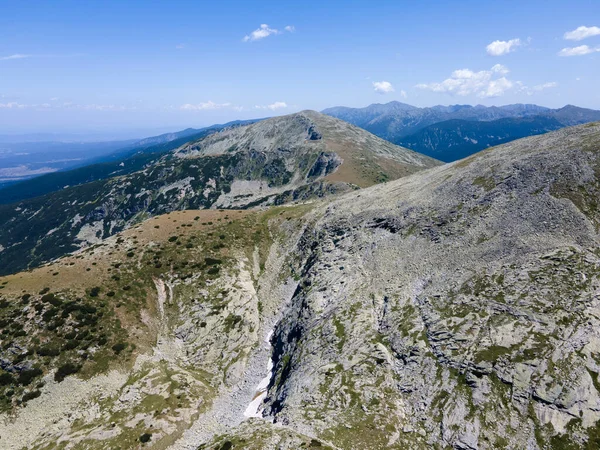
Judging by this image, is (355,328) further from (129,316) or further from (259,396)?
(129,316)

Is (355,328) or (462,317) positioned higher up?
(462,317)

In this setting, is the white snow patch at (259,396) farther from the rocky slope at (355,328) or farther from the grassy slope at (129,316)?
the grassy slope at (129,316)

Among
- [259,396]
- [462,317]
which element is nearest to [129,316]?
[259,396]

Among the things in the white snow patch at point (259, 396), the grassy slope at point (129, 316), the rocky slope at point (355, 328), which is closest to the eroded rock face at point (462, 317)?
the rocky slope at point (355, 328)

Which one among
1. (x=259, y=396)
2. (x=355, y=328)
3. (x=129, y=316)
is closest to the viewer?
(x=355, y=328)

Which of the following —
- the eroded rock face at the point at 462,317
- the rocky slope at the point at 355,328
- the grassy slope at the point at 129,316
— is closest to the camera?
the eroded rock face at the point at 462,317

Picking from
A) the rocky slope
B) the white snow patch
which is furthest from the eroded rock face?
the white snow patch

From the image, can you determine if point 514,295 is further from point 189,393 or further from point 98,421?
point 98,421

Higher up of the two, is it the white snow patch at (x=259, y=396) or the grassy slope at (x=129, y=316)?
the grassy slope at (x=129, y=316)

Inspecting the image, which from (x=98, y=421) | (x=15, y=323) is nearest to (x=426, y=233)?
(x=98, y=421)
